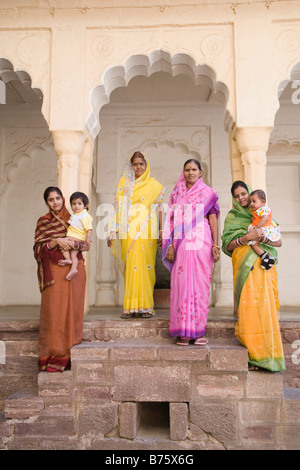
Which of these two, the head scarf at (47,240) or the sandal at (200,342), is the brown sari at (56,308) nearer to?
the head scarf at (47,240)

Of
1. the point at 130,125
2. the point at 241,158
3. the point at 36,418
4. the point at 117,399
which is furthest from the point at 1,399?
the point at 130,125

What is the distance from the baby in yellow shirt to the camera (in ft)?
11.0

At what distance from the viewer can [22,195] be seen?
22.2 feet

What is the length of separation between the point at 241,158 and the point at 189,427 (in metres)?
2.78

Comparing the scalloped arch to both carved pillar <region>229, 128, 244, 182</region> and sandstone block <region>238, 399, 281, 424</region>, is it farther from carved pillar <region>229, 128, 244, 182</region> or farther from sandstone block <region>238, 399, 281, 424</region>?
sandstone block <region>238, 399, 281, 424</region>

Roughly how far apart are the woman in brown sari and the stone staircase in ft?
0.39

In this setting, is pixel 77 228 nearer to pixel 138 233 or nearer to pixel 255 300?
pixel 138 233

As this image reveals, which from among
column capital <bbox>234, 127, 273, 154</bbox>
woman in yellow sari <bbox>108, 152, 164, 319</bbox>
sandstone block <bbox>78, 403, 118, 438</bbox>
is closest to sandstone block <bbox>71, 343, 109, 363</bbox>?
Result: sandstone block <bbox>78, 403, 118, 438</bbox>

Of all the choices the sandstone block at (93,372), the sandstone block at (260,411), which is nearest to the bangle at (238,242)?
the sandstone block at (260,411)

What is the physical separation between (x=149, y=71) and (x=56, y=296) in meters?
2.93

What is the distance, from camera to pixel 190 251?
10.9 feet

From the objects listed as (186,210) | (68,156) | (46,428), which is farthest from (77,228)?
(46,428)

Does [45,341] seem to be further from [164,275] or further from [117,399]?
[164,275]

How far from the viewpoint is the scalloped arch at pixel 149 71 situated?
4.37 metres
